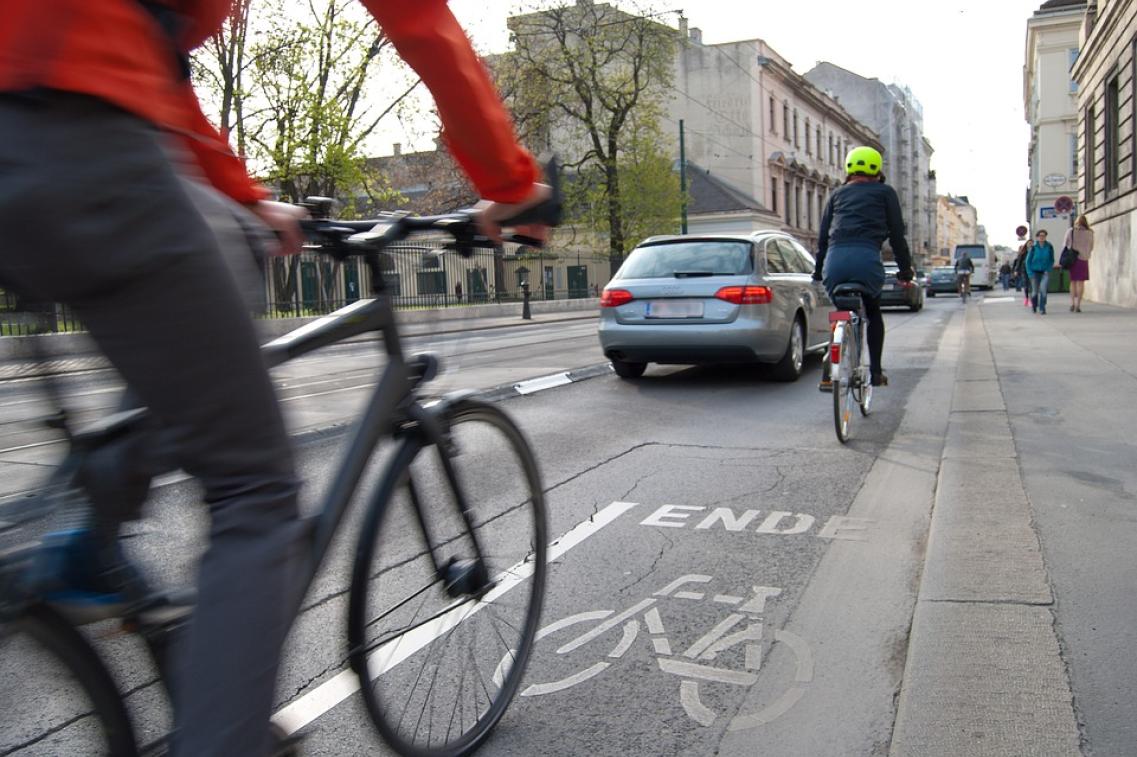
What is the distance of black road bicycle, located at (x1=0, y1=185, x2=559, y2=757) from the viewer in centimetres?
142

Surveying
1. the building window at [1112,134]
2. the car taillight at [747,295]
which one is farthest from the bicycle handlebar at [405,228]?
the building window at [1112,134]

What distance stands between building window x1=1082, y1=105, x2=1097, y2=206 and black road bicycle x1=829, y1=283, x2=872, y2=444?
73.2 ft

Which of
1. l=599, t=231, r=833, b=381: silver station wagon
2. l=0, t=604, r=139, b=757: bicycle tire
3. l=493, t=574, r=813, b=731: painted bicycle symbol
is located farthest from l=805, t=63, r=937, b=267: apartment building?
l=0, t=604, r=139, b=757: bicycle tire

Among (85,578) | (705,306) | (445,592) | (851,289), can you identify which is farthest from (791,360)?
(85,578)

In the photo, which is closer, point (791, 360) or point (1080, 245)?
point (791, 360)

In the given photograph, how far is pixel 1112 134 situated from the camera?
74.9 feet

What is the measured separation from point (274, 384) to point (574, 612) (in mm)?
2130

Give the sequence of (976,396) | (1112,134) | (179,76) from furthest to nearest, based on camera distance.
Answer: (1112,134), (976,396), (179,76)

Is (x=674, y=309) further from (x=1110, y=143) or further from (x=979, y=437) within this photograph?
(x=1110, y=143)

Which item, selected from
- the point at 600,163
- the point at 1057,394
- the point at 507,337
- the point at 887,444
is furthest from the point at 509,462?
the point at 600,163

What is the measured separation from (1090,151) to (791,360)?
21.1 m

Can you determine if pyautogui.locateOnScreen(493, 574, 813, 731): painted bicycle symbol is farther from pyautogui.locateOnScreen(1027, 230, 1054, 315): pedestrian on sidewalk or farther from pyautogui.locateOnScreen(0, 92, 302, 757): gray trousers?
pyautogui.locateOnScreen(1027, 230, 1054, 315): pedestrian on sidewalk

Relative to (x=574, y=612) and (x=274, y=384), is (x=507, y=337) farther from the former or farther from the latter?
(x=274, y=384)

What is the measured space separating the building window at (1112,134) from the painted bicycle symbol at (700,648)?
73.4 ft
